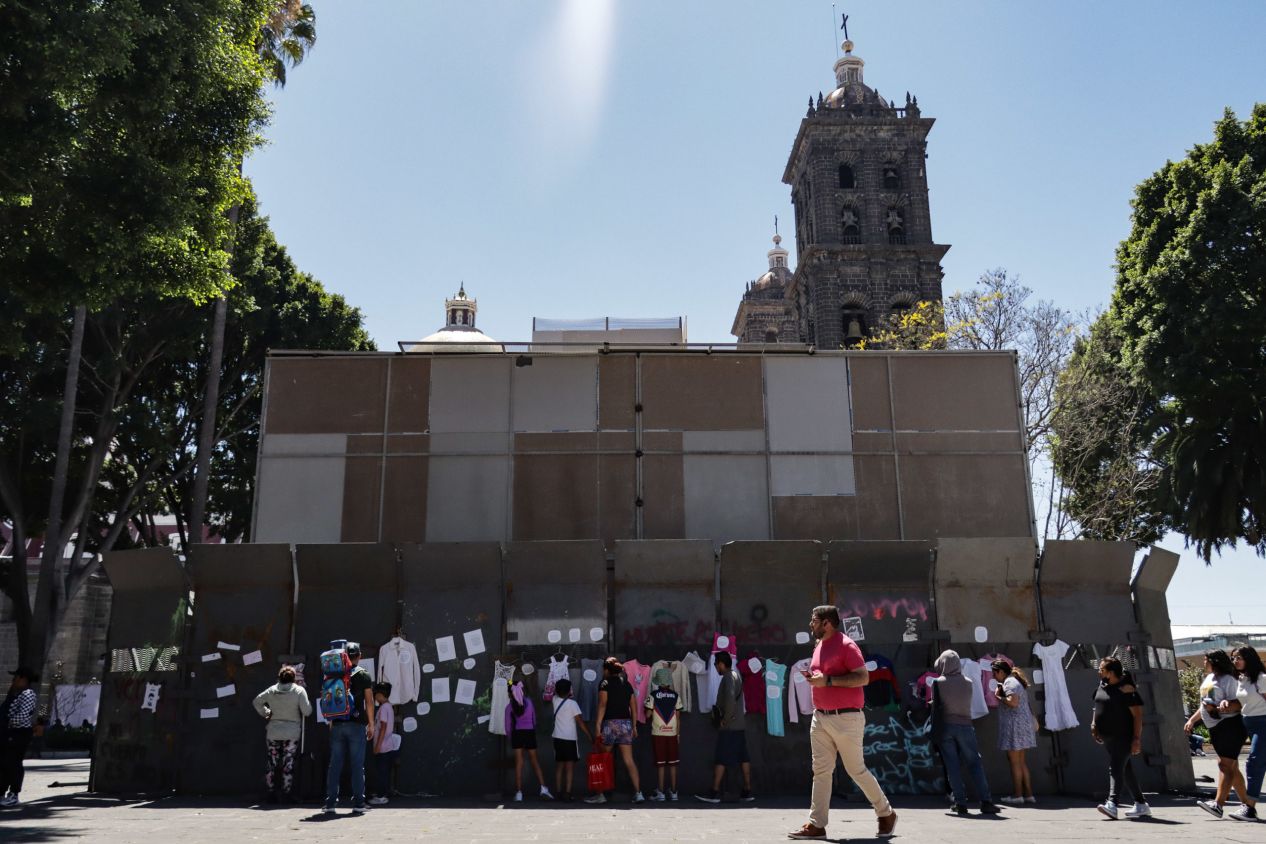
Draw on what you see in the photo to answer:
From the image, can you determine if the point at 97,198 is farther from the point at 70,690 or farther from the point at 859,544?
the point at 70,690

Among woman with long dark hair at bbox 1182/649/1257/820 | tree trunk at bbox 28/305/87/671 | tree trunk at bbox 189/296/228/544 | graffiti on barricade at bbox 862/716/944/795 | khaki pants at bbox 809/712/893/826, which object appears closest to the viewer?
khaki pants at bbox 809/712/893/826

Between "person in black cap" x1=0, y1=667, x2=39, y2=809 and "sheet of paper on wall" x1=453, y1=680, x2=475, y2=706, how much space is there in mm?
4489

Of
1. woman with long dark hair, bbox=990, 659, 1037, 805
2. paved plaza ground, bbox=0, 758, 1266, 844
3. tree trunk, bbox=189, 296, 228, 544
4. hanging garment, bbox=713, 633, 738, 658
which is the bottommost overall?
paved plaza ground, bbox=0, 758, 1266, 844

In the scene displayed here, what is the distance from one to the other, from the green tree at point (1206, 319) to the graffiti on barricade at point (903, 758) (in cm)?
1829

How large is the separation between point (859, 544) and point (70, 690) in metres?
25.8

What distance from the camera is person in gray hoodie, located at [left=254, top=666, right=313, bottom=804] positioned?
11125mm

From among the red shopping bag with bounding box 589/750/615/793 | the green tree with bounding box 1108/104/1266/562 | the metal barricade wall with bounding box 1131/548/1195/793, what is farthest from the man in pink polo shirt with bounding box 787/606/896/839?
the green tree with bounding box 1108/104/1266/562

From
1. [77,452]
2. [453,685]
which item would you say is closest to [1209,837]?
[453,685]

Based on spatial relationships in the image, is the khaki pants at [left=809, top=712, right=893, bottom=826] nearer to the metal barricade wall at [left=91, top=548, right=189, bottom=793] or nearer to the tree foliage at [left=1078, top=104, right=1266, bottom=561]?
the metal barricade wall at [left=91, top=548, right=189, bottom=793]

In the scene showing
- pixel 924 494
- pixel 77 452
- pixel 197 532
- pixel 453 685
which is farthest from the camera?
pixel 77 452

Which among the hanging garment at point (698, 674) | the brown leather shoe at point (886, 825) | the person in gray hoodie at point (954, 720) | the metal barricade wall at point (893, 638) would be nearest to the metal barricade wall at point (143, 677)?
the hanging garment at point (698, 674)

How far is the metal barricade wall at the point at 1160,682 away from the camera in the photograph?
12364 mm

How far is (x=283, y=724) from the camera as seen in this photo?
36.4ft

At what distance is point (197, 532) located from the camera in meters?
23.1
